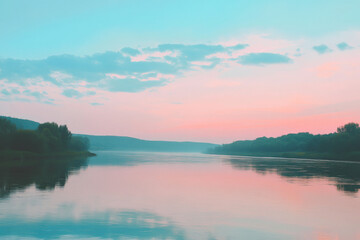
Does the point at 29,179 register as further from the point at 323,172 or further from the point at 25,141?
the point at 25,141

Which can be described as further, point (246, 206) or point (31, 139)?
point (31, 139)

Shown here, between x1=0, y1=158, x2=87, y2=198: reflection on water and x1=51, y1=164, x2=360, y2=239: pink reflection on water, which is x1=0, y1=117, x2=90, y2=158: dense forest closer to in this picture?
x1=0, y1=158, x2=87, y2=198: reflection on water

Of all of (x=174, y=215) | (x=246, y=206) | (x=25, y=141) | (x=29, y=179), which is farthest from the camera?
(x=25, y=141)

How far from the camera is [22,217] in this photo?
19422 millimetres

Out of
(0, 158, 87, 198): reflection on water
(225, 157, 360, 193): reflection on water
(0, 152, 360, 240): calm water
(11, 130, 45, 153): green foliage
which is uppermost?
(11, 130, 45, 153): green foliage

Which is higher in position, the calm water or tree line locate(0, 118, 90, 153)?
tree line locate(0, 118, 90, 153)

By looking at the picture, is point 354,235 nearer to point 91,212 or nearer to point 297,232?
point 297,232

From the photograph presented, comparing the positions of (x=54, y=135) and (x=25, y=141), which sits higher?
(x=54, y=135)

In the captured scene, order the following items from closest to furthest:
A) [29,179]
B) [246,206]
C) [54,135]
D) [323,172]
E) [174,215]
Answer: [174,215]
[246,206]
[29,179]
[323,172]
[54,135]

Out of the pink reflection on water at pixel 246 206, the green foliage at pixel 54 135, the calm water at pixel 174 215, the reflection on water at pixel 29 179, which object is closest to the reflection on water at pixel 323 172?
the pink reflection on water at pixel 246 206

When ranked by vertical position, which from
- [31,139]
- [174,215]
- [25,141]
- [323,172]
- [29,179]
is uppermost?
[31,139]

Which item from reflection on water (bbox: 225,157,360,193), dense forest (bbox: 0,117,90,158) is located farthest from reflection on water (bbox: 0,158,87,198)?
dense forest (bbox: 0,117,90,158)

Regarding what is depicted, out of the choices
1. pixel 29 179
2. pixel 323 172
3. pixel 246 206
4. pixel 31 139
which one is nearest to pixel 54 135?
pixel 31 139

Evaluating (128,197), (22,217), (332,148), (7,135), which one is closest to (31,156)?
(7,135)
